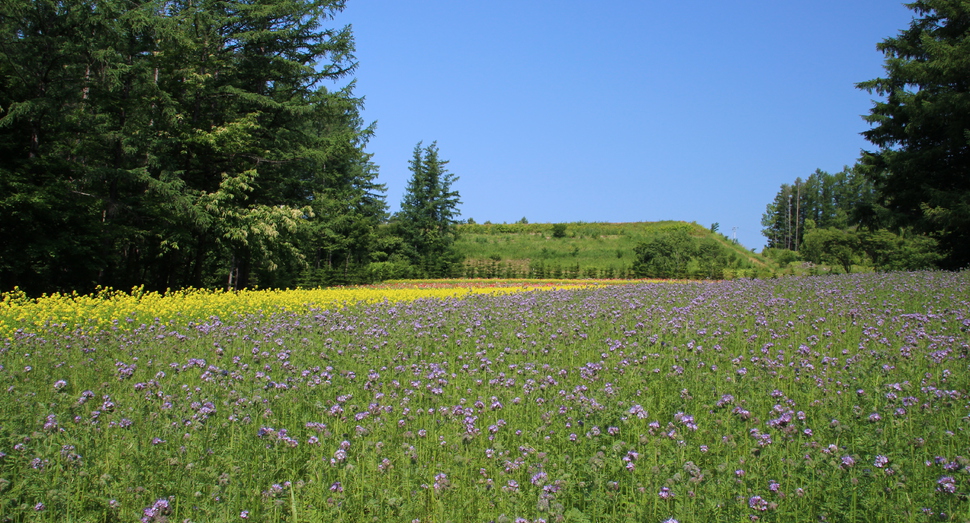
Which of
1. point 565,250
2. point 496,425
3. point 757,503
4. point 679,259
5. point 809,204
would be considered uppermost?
point 809,204

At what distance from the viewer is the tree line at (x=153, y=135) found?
16.5 m

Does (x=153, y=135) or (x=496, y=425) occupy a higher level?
(x=153, y=135)

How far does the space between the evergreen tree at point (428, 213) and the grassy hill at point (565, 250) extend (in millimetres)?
2782

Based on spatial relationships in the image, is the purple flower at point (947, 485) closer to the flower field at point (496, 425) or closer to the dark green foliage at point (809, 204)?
the flower field at point (496, 425)

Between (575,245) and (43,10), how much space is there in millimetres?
37957

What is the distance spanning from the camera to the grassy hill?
34500 mm

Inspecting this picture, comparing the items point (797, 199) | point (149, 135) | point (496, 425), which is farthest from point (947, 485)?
point (797, 199)

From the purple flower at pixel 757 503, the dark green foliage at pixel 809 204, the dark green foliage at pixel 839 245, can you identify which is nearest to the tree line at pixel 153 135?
the purple flower at pixel 757 503

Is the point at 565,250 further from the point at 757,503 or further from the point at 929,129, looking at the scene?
the point at 757,503

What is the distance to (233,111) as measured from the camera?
827 inches

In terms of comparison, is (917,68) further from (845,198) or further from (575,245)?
(845,198)

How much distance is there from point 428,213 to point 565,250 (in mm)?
12261

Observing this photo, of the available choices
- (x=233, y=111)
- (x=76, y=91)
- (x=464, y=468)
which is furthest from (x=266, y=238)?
(x=464, y=468)

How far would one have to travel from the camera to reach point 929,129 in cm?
2208
